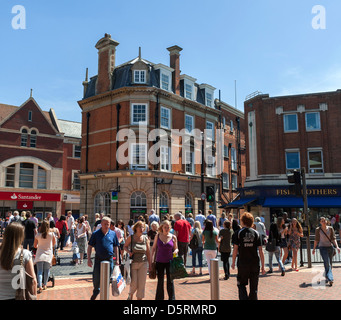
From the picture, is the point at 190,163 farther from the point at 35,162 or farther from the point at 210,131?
the point at 35,162

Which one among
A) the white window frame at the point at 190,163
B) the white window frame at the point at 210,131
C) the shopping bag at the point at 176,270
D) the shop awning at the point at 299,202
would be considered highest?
the white window frame at the point at 210,131

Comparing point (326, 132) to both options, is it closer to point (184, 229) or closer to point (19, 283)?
point (184, 229)

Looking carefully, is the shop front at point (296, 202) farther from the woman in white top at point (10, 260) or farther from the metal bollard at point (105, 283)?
the woman in white top at point (10, 260)

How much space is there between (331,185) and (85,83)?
76.3 feet

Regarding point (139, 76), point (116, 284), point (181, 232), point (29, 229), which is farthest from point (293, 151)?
point (116, 284)

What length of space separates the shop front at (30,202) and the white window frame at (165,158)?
16.8 metres

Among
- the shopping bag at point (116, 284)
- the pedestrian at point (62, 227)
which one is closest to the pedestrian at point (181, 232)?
the shopping bag at point (116, 284)

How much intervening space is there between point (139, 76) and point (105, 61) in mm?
4035

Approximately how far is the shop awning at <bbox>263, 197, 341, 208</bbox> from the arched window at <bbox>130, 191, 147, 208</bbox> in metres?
9.32

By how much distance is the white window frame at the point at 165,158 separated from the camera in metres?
27.4

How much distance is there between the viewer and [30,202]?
36969 millimetres

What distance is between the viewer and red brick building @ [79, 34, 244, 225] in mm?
26219
